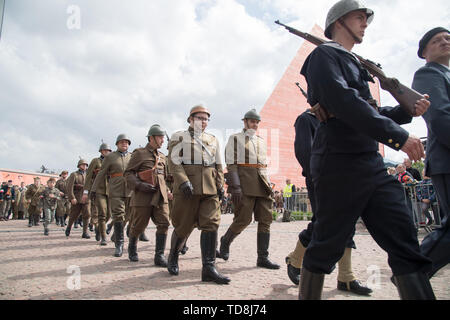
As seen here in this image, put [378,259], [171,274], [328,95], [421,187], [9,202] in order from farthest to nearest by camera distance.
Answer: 1. [9,202]
2. [421,187]
3. [378,259]
4. [171,274]
5. [328,95]

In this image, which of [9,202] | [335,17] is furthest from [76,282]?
[9,202]

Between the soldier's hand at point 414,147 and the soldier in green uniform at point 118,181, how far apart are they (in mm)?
5177

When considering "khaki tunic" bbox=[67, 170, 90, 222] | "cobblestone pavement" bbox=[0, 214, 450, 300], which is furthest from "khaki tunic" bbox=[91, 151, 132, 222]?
"khaki tunic" bbox=[67, 170, 90, 222]

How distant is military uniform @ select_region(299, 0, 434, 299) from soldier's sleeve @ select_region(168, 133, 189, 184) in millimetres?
2148

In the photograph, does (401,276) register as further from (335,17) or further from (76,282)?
(76,282)

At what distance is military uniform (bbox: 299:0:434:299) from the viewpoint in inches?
71.3

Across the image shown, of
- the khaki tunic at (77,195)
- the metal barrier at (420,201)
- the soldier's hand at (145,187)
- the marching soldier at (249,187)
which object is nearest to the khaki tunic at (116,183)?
the soldier's hand at (145,187)

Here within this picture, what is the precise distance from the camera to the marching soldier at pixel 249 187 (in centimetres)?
455

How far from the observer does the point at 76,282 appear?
352 centimetres

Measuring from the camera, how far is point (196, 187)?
398 cm

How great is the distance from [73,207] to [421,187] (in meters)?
9.44

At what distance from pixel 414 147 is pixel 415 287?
768 millimetres

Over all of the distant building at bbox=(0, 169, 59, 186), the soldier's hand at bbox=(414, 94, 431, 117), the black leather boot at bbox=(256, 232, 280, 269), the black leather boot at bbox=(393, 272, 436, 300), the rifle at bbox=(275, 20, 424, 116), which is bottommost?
the black leather boot at bbox=(256, 232, 280, 269)

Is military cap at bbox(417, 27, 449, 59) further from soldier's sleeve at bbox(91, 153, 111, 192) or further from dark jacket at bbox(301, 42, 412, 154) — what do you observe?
soldier's sleeve at bbox(91, 153, 111, 192)
